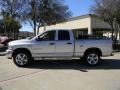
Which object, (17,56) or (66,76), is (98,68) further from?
(17,56)

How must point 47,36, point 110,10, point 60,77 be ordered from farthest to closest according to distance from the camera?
1. point 110,10
2. point 47,36
3. point 60,77

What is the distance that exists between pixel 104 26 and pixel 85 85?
3897 centimetres

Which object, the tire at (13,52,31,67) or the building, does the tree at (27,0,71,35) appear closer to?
the building

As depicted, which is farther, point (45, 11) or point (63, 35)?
point (45, 11)

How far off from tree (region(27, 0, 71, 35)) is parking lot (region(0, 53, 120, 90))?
A: 15.8m

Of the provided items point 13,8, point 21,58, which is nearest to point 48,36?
point 21,58

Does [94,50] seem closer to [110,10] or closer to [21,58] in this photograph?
[21,58]

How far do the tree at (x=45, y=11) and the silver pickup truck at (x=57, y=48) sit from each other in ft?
52.3

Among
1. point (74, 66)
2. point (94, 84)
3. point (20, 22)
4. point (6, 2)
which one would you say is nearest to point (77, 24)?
point (20, 22)

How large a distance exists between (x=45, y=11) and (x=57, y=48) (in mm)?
16695

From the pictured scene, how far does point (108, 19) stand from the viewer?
2731 centimetres

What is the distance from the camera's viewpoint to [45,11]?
2941cm

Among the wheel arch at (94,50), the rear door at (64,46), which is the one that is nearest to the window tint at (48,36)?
the rear door at (64,46)

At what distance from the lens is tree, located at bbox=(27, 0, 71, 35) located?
2903cm
